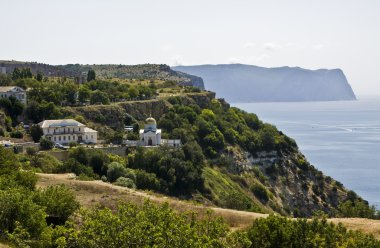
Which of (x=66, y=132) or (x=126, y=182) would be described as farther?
(x=66, y=132)

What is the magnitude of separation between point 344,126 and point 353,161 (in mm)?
67176

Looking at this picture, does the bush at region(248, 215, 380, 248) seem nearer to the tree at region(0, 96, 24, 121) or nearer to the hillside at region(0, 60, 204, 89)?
the tree at region(0, 96, 24, 121)

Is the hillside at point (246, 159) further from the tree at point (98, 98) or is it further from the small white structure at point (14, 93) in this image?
the small white structure at point (14, 93)

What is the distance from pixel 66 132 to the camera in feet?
187

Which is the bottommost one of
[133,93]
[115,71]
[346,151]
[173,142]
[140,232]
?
[140,232]

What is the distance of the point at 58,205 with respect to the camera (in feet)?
78.9

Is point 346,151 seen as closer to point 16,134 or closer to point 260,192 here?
point 260,192

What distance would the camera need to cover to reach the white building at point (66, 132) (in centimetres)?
5619

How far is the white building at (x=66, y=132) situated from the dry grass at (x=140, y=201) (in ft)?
69.9

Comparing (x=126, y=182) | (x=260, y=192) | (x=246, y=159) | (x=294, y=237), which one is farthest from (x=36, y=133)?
(x=294, y=237)

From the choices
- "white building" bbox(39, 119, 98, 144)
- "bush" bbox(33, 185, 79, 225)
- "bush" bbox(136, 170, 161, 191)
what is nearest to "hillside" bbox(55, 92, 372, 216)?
"white building" bbox(39, 119, 98, 144)

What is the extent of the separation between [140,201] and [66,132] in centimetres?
2904

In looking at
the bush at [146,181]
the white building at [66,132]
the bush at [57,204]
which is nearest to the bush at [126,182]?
the bush at [146,181]

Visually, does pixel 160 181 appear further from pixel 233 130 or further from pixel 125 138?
pixel 233 130
